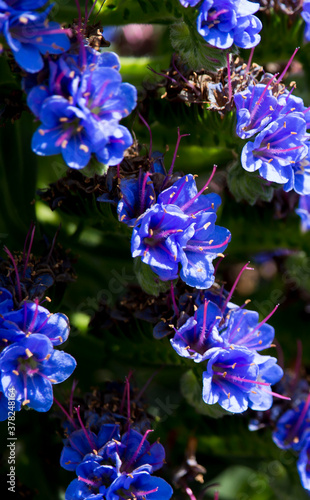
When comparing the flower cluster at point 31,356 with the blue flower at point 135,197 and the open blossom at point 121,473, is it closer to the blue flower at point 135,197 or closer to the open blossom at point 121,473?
the open blossom at point 121,473

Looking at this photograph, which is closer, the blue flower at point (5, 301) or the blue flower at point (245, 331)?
the blue flower at point (5, 301)

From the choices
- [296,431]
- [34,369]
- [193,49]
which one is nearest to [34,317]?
[34,369]

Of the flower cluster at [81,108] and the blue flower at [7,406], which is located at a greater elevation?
the flower cluster at [81,108]

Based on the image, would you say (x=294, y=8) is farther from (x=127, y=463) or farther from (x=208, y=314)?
(x=127, y=463)

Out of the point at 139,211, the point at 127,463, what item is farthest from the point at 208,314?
the point at 127,463

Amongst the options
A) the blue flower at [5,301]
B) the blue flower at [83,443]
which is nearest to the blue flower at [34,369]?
the blue flower at [5,301]

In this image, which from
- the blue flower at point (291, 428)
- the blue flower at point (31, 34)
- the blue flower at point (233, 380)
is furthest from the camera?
the blue flower at point (291, 428)

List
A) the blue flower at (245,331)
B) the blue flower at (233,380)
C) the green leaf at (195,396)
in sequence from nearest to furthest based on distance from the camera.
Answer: the blue flower at (233,380) < the blue flower at (245,331) < the green leaf at (195,396)

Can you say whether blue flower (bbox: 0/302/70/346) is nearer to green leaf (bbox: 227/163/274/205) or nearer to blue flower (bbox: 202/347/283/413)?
blue flower (bbox: 202/347/283/413)
